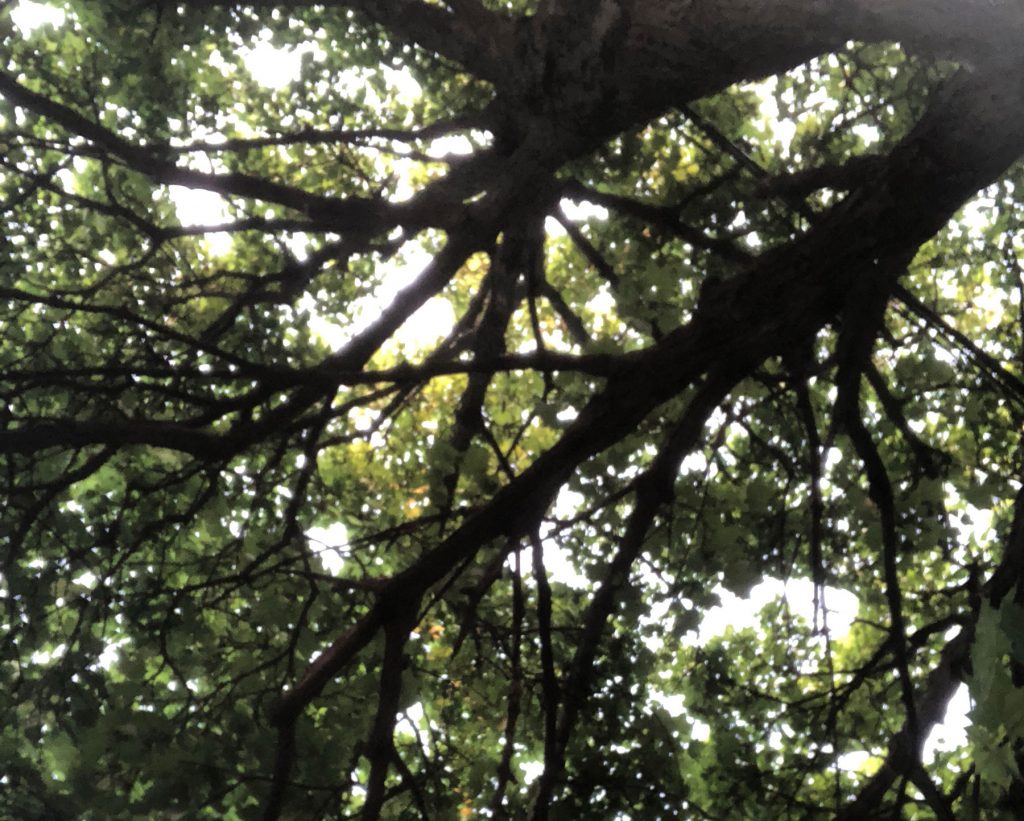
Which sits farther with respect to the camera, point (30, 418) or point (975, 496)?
point (975, 496)

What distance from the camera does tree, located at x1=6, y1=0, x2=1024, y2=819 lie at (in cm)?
276

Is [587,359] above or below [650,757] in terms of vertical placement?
above

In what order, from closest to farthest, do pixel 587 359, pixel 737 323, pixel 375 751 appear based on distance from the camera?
pixel 375 751 → pixel 587 359 → pixel 737 323

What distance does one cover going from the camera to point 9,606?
332cm

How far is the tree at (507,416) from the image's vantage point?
109 inches

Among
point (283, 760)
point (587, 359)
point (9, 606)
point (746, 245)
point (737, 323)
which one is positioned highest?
point (746, 245)

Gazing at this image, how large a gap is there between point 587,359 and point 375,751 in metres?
1.23

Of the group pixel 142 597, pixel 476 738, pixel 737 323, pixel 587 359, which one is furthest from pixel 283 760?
pixel 476 738

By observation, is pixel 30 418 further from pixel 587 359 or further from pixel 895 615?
pixel 895 615

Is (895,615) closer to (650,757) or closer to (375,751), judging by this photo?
(650,757)

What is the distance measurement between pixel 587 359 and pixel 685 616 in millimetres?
1173

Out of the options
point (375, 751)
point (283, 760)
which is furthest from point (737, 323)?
point (283, 760)

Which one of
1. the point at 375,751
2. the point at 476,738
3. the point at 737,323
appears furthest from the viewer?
the point at 476,738

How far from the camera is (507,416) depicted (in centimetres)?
469
